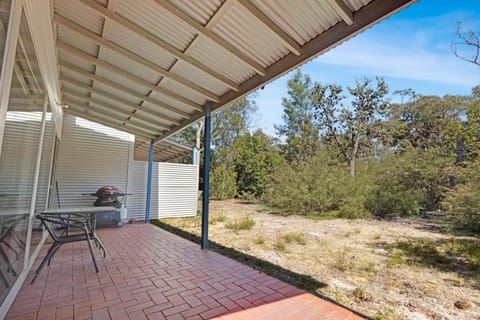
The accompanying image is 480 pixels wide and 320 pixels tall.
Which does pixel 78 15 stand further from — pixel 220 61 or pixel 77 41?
pixel 220 61

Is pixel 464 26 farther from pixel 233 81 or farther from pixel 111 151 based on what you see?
pixel 111 151

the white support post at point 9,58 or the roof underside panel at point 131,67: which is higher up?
the roof underside panel at point 131,67

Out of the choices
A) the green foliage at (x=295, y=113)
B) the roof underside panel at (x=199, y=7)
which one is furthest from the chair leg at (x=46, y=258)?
the green foliage at (x=295, y=113)

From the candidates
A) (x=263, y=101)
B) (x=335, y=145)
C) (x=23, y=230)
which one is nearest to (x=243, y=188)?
(x=335, y=145)

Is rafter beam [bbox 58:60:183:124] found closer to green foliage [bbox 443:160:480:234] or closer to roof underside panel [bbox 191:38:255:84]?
roof underside panel [bbox 191:38:255:84]

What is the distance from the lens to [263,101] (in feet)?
62.8

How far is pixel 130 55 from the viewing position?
3273 mm

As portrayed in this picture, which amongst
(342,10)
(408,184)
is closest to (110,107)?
(342,10)

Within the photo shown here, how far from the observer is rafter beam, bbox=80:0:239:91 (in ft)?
8.20

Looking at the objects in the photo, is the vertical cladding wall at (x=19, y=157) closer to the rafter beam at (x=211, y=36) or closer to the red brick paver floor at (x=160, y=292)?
the red brick paver floor at (x=160, y=292)

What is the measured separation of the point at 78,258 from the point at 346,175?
914 cm

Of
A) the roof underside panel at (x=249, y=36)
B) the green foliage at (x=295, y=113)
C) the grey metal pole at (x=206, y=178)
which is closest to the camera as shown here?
the roof underside panel at (x=249, y=36)

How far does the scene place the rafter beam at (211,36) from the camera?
7.84 feet

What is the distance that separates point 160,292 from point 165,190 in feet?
18.5
